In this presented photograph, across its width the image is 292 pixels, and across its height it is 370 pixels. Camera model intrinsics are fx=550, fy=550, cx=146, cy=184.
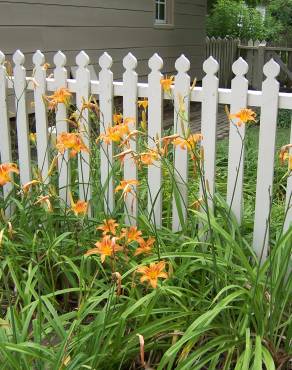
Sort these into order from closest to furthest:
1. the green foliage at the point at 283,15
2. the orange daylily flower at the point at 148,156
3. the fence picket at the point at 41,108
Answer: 1. the orange daylily flower at the point at 148,156
2. the fence picket at the point at 41,108
3. the green foliage at the point at 283,15

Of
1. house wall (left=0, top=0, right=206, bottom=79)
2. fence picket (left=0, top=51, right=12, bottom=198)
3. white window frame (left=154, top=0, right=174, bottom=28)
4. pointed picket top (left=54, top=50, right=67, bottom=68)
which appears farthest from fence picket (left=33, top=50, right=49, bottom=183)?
white window frame (left=154, top=0, right=174, bottom=28)

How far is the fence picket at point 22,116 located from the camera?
345 centimetres

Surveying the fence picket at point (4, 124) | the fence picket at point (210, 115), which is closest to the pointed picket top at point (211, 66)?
the fence picket at point (210, 115)

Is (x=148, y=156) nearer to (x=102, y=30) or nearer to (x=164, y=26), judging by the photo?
(x=102, y=30)

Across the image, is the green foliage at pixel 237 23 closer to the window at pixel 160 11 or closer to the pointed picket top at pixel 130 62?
the window at pixel 160 11

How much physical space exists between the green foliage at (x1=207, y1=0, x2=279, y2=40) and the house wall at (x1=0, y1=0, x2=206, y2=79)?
722 centimetres

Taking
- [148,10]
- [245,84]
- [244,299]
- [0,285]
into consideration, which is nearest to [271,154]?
[245,84]

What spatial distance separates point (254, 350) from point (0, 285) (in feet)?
4.55

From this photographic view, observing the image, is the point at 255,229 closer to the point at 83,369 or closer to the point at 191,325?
the point at 191,325

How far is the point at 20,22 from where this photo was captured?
638cm

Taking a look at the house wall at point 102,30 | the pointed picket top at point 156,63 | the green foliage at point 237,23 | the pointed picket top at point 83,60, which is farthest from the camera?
the green foliage at point 237,23

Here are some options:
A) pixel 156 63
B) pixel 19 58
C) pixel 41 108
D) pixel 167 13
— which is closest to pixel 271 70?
pixel 156 63

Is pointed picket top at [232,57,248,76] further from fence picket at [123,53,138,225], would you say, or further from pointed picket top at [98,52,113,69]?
pointed picket top at [98,52,113,69]

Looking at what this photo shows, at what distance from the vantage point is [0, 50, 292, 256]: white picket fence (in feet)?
8.73
